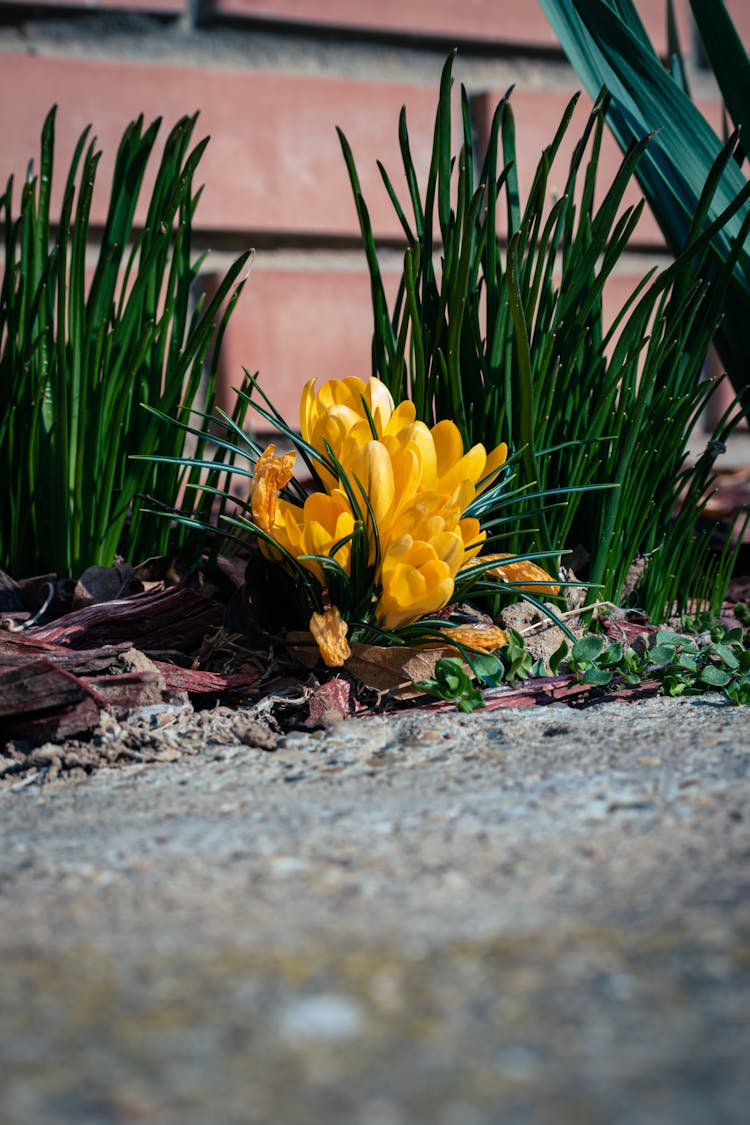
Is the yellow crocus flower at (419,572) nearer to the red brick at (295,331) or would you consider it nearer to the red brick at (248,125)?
the red brick at (295,331)

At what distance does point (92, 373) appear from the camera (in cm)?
Answer: 101

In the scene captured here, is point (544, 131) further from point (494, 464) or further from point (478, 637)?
point (478, 637)

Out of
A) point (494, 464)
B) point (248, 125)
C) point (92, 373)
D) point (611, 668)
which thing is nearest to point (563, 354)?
point (494, 464)

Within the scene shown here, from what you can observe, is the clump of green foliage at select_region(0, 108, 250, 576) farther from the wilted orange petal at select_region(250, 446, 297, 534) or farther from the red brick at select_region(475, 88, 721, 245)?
the red brick at select_region(475, 88, 721, 245)

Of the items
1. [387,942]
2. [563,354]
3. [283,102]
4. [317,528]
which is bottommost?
[387,942]

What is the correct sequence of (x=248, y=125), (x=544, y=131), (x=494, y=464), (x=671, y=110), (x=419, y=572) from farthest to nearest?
(x=544, y=131)
(x=248, y=125)
(x=671, y=110)
(x=494, y=464)
(x=419, y=572)

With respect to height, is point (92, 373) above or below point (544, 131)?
below

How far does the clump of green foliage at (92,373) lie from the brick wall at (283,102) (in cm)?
56

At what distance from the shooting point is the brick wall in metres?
1.57

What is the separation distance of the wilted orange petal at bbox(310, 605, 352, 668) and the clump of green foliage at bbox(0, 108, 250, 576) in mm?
233

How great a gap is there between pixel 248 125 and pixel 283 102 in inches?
2.6

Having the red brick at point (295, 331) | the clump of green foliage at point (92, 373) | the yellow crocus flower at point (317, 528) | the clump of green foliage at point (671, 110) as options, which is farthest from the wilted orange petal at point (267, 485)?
the red brick at point (295, 331)

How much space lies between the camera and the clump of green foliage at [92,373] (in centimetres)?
100

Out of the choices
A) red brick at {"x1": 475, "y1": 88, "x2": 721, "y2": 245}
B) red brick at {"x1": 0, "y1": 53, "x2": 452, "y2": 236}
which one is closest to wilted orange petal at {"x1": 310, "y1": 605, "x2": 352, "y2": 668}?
red brick at {"x1": 0, "y1": 53, "x2": 452, "y2": 236}
